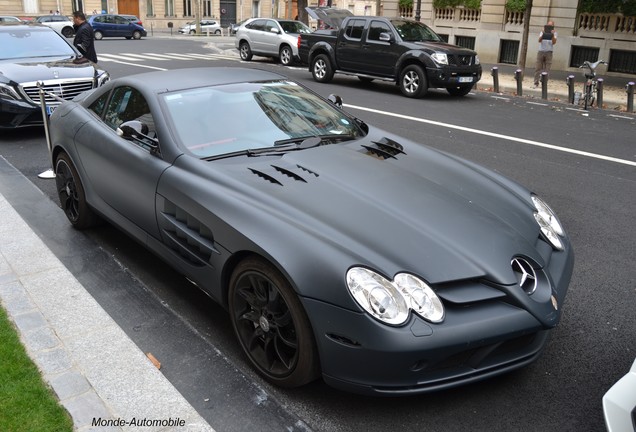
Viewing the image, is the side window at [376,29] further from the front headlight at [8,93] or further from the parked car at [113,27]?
the parked car at [113,27]

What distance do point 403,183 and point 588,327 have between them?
5.02 feet

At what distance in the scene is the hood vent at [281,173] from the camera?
3.62 meters

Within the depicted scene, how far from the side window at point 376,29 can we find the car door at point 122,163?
1127 cm

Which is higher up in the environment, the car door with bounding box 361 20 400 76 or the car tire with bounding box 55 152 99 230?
the car door with bounding box 361 20 400 76

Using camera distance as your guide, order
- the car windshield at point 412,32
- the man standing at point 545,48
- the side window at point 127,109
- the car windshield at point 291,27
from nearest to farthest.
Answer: the side window at point 127,109 < the car windshield at point 412,32 < the man standing at point 545,48 < the car windshield at point 291,27

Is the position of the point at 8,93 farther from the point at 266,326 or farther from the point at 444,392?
the point at 444,392

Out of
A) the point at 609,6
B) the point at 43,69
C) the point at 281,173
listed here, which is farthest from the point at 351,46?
the point at 281,173

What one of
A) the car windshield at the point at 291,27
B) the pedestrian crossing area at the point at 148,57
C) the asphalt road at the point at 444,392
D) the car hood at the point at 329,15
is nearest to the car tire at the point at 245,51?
the pedestrian crossing area at the point at 148,57

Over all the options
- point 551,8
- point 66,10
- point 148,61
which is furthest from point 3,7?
point 551,8

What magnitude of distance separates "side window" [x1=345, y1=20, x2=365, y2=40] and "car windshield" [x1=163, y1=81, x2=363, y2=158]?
11638 millimetres

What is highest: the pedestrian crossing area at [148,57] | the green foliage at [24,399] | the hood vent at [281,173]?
the hood vent at [281,173]

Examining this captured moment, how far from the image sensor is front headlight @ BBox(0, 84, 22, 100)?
8.70 meters

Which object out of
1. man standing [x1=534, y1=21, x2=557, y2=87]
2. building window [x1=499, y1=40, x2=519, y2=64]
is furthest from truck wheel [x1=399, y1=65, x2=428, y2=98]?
building window [x1=499, y1=40, x2=519, y2=64]

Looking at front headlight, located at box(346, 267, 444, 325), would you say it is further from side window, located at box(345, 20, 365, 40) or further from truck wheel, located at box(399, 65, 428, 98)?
side window, located at box(345, 20, 365, 40)
